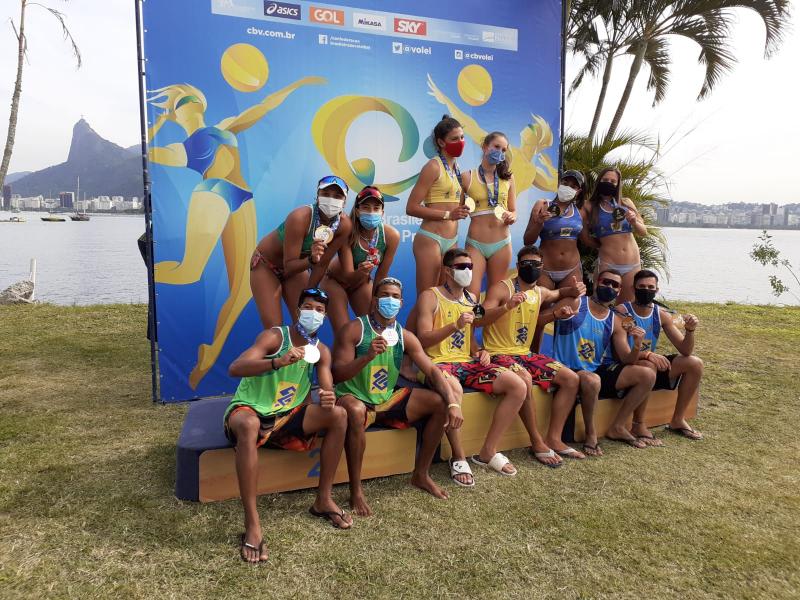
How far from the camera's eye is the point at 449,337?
13.9 feet

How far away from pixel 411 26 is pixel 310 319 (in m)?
4.04

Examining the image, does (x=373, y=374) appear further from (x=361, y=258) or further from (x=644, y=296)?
(x=644, y=296)

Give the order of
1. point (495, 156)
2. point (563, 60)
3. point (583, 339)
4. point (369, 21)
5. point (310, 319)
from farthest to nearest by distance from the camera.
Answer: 1. point (563, 60)
2. point (369, 21)
3. point (495, 156)
4. point (583, 339)
5. point (310, 319)

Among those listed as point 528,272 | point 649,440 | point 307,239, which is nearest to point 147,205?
point 307,239

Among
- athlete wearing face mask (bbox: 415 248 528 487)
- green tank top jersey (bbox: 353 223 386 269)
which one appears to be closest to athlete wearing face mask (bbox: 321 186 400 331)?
green tank top jersey (bbox: 353 223 386 269)

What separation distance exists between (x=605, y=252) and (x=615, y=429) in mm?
1644

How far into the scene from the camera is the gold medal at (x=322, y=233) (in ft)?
12.2

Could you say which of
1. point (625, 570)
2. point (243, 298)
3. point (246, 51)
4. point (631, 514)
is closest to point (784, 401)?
point (631, 514)

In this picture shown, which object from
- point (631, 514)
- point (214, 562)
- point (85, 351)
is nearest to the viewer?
point (214, 562)

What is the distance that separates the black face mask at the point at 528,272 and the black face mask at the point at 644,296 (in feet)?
2.82

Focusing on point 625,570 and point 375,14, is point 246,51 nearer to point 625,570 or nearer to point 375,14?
point 375,14

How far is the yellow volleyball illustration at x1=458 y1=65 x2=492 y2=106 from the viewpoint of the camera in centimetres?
619

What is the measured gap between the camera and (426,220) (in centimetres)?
466

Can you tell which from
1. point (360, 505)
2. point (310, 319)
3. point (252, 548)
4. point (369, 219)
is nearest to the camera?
point (252, 548)
